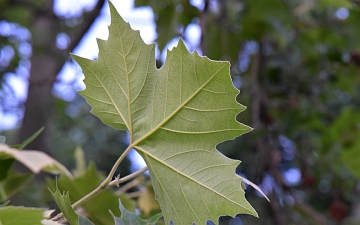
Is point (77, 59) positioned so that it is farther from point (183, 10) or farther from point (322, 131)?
point (322, 131)

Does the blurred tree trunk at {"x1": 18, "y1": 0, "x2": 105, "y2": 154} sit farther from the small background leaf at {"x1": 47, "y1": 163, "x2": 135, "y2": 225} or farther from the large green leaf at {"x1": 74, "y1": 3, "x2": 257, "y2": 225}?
the large green leaf at {"x1": 74, "y1": 3, "x2": 257, "y2": 225}

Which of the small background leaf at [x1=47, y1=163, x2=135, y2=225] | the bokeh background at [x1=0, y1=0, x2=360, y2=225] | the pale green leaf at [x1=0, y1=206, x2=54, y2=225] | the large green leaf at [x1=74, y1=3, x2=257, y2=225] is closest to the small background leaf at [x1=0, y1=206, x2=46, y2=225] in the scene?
the pale green leaf at [x1=0, y1=206, x2=54, y2=225]

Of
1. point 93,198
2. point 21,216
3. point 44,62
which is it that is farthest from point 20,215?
point 44,62

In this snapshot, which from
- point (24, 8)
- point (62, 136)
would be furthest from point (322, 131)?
point (62, 136)

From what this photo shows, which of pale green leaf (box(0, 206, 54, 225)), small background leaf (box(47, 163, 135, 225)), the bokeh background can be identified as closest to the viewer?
pale green leaf (box(0, 206, 54, 225))

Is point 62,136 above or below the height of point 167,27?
below

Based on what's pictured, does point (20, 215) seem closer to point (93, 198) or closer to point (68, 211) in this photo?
point (68, 211)

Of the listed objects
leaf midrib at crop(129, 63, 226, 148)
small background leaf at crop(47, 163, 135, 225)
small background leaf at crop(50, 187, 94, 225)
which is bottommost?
small background leaf at crop(47, 163, 135, 225)
